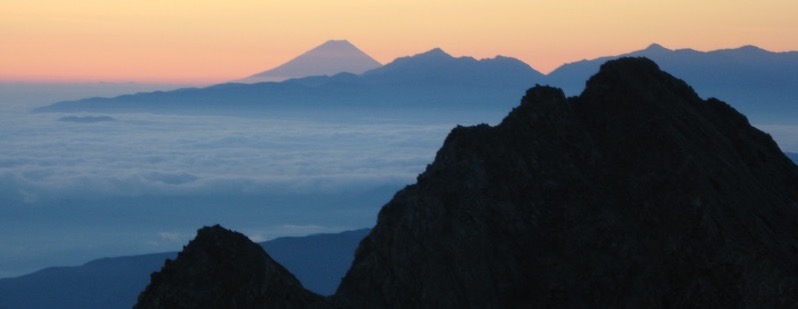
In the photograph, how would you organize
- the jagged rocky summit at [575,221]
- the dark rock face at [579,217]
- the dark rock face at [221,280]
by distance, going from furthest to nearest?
the dark rock face at [579,217], the jagged rocky summit at [575,221], the dark rock face at [221,280]

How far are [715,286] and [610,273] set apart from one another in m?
3.94

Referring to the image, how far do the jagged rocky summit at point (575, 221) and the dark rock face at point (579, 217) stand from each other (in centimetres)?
5

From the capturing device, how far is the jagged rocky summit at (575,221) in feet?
A: 112

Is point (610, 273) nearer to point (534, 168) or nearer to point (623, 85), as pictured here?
point (534, 168)

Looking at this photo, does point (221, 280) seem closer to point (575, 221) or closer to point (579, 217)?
point (575, 221)

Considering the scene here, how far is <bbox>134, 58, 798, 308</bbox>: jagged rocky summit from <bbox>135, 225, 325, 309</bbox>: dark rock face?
3.1 inches

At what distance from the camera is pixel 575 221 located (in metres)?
37.6

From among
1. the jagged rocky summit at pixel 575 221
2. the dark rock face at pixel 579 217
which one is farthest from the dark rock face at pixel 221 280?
the dark rock face at pixel 579 217

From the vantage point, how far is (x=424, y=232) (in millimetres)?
37406

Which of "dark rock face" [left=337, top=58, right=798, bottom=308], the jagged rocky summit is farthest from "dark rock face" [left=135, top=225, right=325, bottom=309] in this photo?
"dark rock face" [left=337, top=58, right=798, bottom=308]

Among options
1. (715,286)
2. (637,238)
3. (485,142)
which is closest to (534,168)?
(485,142)

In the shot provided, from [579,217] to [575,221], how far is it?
204mm

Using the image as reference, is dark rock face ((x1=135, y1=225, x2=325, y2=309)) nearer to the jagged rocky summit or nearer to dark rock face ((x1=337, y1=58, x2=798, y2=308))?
the jagged rocky summit

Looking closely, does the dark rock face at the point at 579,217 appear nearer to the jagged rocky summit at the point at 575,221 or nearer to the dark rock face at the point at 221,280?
the jagged rocky summit at the point at 575,221
